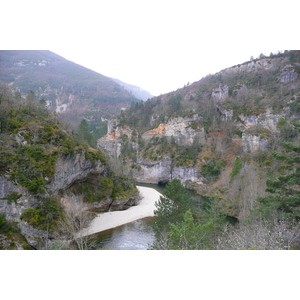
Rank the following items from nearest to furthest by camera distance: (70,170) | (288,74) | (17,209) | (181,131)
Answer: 1. (17,209)
2. (70,170)
3. (288,74)
4. (181,131)

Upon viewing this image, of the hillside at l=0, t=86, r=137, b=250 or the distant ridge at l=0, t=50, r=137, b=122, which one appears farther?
the distant ridge at l=0, t=50, r=137, b=122

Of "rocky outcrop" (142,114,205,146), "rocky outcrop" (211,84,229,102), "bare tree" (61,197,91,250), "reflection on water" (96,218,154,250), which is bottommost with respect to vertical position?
"reflection on water" (96,218,154,250)

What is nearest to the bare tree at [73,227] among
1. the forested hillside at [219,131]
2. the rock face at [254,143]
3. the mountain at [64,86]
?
the forested hillside at [219,131]

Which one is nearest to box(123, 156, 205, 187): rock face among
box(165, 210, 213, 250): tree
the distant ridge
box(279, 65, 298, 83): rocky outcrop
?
box(165, 210, 213, 250): tree

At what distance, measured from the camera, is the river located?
14.7 m

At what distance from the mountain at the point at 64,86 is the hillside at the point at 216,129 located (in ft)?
98.0

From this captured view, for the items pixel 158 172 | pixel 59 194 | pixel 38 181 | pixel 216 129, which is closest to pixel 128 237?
pixel 59 194

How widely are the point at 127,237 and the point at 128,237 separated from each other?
0.09m

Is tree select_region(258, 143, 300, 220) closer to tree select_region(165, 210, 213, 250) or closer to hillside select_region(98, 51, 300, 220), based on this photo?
tree select_region(165, 210, 213, 250)

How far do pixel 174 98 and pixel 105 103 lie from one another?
47.7m

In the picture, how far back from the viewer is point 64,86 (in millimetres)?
103875

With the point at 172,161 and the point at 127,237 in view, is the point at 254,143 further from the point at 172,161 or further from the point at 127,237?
the point at 127,237

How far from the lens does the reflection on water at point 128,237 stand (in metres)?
14.7

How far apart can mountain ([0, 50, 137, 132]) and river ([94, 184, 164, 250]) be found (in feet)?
211
